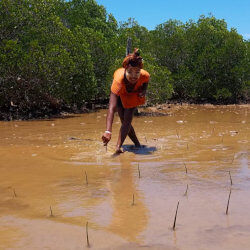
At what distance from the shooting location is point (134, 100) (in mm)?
A: 5578

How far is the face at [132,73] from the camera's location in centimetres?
514

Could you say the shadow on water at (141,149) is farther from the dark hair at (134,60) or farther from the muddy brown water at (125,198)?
the dark hair at (134,60)

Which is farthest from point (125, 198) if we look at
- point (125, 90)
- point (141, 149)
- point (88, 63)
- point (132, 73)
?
point (88, 63)

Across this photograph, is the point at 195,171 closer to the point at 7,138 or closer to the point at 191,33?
the point at 7,138

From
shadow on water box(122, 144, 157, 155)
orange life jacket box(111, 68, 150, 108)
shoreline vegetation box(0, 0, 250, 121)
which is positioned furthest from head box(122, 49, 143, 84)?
shoreline vegetation box(0, 0, 250, 121)

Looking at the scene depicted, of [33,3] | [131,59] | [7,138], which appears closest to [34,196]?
[131,59]

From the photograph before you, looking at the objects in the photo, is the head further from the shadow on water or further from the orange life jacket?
the shadow on water

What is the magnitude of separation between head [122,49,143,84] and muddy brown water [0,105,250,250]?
3.76 ft

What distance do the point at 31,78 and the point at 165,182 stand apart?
9.80m

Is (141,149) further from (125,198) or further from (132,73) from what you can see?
(125,198)

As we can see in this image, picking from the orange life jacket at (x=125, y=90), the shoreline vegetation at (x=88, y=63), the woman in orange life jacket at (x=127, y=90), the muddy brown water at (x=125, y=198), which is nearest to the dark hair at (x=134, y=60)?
the woman in orange life jacket at (x=127, y=90)

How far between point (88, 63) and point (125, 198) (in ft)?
37.8

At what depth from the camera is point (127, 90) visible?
215 inches

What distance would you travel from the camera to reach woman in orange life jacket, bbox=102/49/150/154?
510cm
